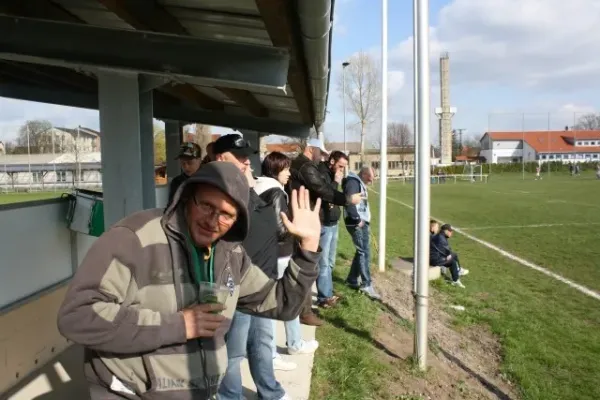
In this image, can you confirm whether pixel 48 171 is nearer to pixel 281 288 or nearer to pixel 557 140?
pixel 281 288

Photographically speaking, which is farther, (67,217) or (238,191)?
(67,217)

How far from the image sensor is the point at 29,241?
4.34m

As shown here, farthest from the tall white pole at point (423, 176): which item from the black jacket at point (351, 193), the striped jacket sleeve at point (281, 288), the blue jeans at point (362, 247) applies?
the striped jacket sleeve at point (281, 288)

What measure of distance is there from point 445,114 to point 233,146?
8730cm

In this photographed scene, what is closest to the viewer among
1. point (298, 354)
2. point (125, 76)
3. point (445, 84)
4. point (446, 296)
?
point (125, 76)

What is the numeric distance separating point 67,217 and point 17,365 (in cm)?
141

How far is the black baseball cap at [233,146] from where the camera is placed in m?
3.27

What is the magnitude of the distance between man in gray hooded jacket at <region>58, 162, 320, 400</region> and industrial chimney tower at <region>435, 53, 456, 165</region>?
269 ft

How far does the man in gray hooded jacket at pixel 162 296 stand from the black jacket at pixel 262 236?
100 centimetres

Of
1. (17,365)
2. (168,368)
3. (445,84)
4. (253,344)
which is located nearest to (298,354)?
(253,344)

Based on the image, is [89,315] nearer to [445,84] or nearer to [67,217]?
[67,217]

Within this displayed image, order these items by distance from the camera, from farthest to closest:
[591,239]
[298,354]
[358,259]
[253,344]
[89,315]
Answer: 1. [591,239]
2. [358,259]
3. [298,354]
4. [253,344]
5. [89,315]

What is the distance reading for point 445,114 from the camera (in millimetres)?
86188

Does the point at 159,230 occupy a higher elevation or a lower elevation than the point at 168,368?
higher
